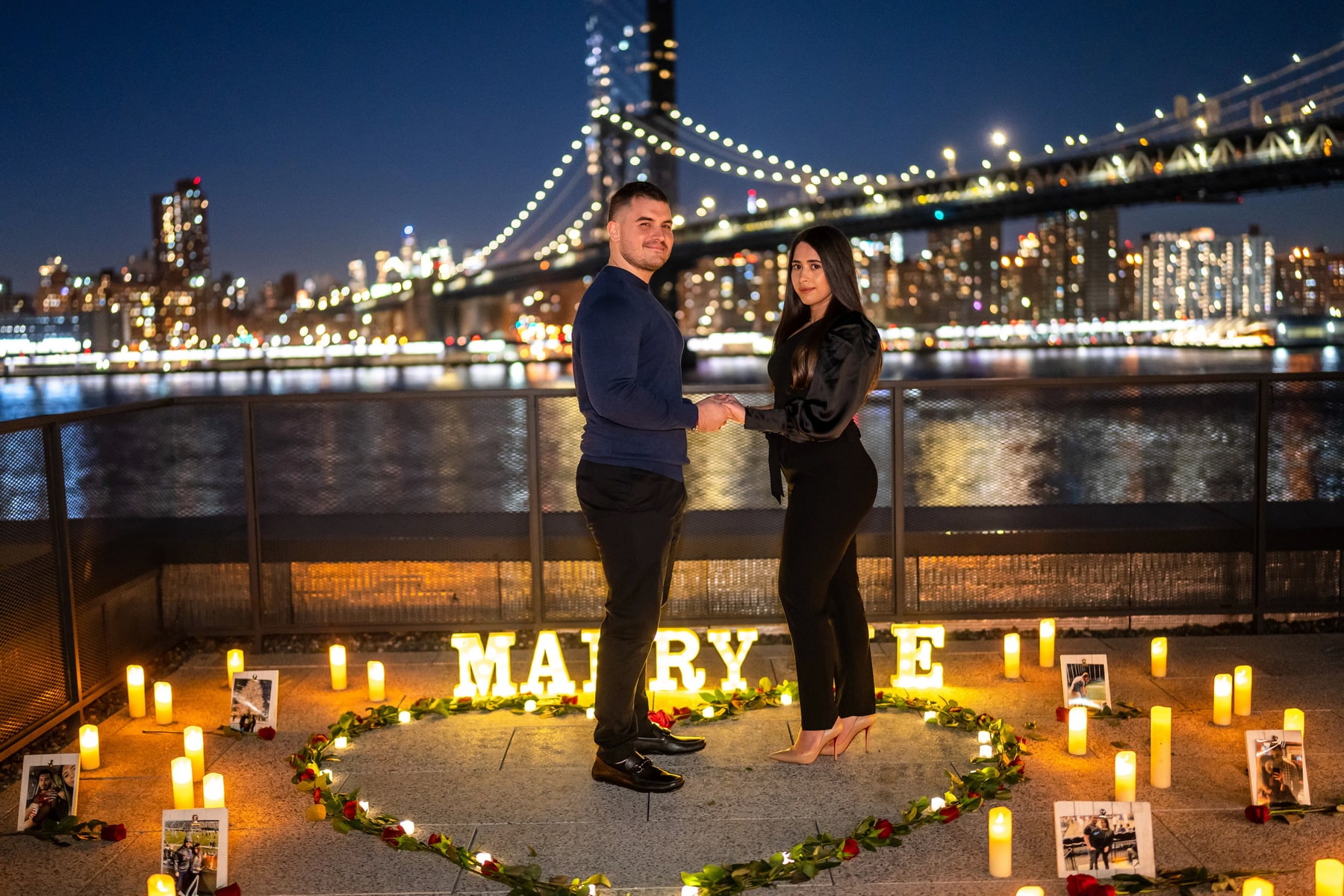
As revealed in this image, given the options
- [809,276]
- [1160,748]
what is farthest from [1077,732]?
[809,276]

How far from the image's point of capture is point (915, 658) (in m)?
4.93

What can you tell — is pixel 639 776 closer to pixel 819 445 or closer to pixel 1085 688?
pixel 819 445

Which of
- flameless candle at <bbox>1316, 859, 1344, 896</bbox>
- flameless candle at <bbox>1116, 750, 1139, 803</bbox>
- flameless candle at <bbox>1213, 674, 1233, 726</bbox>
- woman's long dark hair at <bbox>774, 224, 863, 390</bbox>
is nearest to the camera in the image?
flameless candle at <bbox>1316, 859, 1344, 896</bbox>

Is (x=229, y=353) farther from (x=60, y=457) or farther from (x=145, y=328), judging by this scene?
(x=60, y=457)

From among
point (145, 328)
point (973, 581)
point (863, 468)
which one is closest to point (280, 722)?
point (863, 468)

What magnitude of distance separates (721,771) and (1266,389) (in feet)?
11.3

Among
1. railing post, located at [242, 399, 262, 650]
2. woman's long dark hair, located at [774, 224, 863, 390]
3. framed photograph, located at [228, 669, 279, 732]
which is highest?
woman's long dark hair, located at [774, 224, 863, 390]

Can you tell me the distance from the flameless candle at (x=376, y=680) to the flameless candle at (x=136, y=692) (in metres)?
0.85

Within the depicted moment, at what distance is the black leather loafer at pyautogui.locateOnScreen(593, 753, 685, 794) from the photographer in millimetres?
3871

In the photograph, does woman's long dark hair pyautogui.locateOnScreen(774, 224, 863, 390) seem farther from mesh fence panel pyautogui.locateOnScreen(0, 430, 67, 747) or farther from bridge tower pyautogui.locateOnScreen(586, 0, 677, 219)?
bridge tower pyautogui.locateOnScreen(586, 0, 677, 219)

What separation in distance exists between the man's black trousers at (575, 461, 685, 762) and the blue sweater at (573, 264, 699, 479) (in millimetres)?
58

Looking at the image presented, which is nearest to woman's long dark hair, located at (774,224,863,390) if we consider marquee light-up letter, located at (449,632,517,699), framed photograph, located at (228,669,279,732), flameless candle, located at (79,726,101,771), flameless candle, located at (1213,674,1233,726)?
marquee light-up letter, located at (449,632,517,699)

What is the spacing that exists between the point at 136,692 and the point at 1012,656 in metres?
3.45

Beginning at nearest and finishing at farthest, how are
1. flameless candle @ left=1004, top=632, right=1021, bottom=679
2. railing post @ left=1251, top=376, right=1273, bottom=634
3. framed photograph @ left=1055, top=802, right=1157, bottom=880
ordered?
framed photograph @ left=1055, top=802, right=1157, bottom=880 → flameless candle @ left=1004, top=632, right=1021, bottom=679 → railing post @ left=1251, top=376, right=1273, bottom=634
